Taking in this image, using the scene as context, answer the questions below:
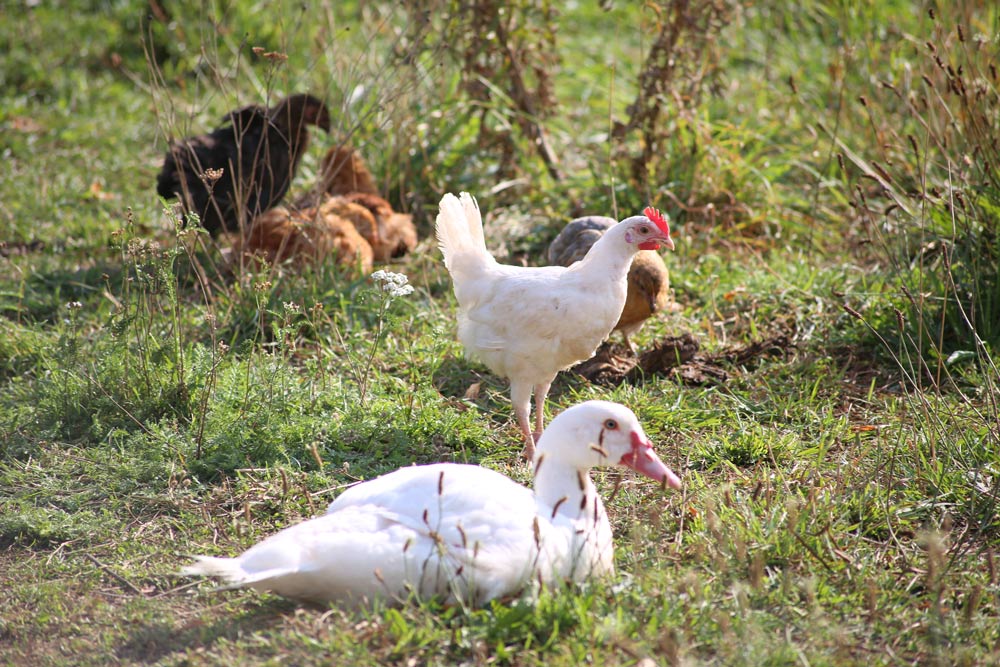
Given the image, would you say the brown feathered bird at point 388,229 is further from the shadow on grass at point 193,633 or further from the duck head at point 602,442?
the shadow on grass at point 193,633

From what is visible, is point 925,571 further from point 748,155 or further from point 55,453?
point 748,155

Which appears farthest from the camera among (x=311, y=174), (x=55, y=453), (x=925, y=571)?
(x=311, y=174)

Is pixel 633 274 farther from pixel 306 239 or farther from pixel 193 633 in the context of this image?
pixel 193 633

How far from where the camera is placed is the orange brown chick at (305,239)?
5699mm

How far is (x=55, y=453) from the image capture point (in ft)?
13.8

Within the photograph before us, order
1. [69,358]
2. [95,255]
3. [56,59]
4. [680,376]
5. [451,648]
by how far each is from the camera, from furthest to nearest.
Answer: [56,59] → [95,255] → [680,376] → [69,358] → [451,648]

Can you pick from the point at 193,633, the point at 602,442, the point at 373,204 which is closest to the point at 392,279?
the point at 602,442

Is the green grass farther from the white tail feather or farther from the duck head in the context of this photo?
the white tail feather

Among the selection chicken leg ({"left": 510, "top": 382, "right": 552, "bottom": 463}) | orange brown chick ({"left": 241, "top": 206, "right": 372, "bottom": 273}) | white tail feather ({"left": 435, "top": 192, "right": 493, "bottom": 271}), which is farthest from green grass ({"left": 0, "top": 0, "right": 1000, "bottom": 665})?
white tail feather ({"left": 435, "top": 192, "right": 493, "bottom": 271})

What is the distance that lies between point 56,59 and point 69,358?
5583 mm

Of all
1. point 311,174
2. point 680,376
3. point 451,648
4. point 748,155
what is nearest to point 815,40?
point 748,155

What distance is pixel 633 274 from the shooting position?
198 inches

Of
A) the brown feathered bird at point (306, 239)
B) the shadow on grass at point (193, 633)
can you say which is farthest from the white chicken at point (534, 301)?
the shadow on grass at point (193, 633)

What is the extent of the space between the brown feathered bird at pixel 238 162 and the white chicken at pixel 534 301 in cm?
170
